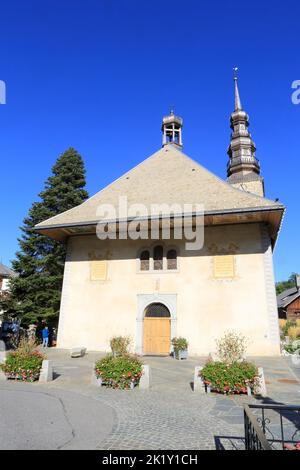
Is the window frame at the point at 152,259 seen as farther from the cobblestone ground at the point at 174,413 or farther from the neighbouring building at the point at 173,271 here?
the cobblestone ground at the point at 174,413

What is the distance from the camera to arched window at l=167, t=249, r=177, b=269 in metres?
18.3

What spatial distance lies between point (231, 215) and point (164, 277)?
4987mm

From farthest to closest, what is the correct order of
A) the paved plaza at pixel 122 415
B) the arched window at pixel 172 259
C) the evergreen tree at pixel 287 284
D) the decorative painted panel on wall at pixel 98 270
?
1. the evergreen tree at pixel 287 284
2. the decorative painted panel on wall at pixel 98 270
3. the arched window at pixel 172 259
4. the paved plaza at pixel 122 415

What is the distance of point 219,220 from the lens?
1723 centimetres

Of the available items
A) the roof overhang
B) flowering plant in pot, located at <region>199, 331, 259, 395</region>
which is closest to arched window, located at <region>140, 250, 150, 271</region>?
the roof overhang

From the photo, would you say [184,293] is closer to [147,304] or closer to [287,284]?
[147,304]

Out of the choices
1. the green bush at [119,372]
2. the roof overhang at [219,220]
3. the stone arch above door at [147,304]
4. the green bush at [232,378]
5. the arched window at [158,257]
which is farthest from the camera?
the arched window at [158,257]

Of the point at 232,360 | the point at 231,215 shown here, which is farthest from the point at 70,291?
the point at 232,360

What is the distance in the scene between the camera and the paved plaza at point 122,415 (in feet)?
16.8

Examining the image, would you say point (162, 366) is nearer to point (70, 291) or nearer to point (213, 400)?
point (213, 400)

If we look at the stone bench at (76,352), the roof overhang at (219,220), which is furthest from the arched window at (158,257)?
the stone bench at (76,352)

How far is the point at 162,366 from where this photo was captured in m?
13.5

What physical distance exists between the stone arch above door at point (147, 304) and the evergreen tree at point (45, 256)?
9145 mm

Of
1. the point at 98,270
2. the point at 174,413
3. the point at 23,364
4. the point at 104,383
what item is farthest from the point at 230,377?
the point at 98,270
